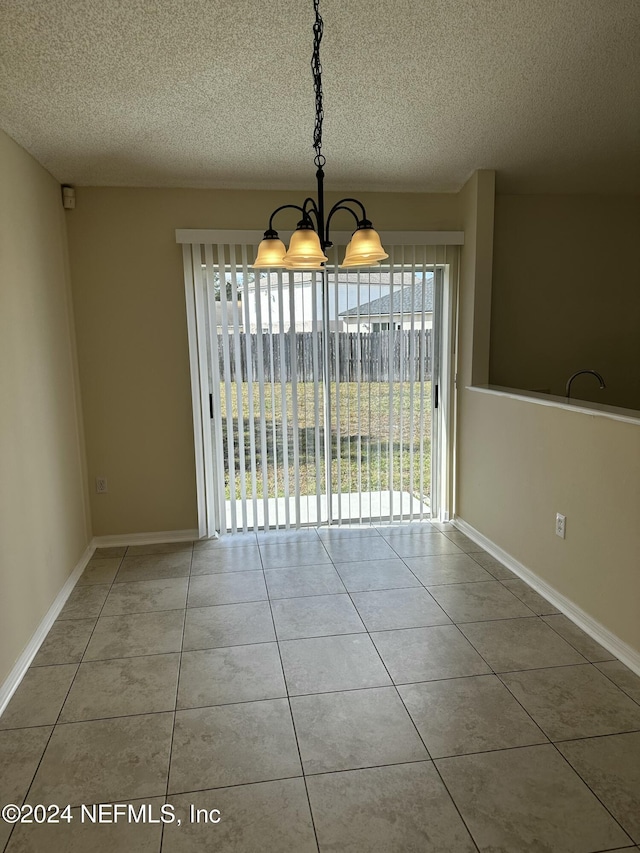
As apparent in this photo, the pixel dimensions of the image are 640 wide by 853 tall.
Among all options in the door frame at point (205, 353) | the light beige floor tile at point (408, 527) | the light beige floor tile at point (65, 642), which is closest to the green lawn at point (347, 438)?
the door frame at point (205, 353)

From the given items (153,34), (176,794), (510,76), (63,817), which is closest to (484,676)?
(176,794)

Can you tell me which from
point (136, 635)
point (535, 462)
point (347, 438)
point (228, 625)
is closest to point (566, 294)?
point (535, 462)

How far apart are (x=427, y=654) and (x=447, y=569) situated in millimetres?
989

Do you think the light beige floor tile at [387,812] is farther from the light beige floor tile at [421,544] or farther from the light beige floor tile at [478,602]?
the light beige floor tile at [421,544]

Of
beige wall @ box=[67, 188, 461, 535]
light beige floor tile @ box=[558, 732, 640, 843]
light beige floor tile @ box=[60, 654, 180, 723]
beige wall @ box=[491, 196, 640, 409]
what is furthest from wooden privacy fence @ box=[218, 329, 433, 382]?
light beige floor tile @ box=[558, 732, 640, 843]

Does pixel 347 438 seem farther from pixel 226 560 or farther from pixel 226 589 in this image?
pixel 226 589

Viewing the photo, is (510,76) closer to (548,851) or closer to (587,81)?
(587,81)

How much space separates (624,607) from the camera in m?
2.41

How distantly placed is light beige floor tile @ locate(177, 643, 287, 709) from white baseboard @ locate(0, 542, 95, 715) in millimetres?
690

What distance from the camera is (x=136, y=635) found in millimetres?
2697

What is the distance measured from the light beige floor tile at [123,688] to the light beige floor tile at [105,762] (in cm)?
6

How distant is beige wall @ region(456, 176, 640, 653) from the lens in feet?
8.01

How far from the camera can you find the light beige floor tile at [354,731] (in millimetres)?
1857

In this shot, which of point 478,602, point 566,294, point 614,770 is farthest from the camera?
point 566,294
